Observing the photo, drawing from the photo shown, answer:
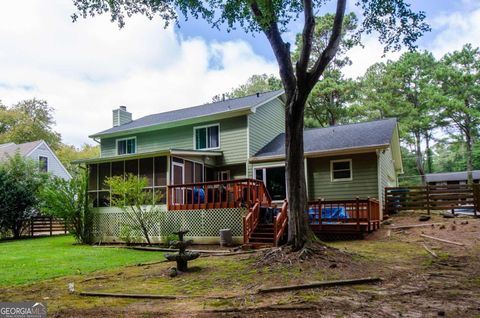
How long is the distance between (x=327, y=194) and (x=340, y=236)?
11.3ft

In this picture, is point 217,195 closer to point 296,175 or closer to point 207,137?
point 207,137

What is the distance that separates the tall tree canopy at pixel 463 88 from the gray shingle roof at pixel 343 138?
1436 centimetres

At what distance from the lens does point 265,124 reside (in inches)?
703

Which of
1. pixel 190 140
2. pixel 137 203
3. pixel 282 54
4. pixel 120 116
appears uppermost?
pixel 120 116

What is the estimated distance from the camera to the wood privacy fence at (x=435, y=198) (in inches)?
558

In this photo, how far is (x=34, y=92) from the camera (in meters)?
42.8

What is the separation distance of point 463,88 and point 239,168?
2194 cm

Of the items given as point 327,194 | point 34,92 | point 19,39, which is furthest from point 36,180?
point 34,92

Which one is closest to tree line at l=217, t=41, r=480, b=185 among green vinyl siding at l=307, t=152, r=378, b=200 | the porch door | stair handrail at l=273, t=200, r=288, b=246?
green vinyl siding at l=307, t=152, r=378, b=200

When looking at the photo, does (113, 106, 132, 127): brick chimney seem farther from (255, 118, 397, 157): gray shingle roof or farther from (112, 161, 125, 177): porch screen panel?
(255, 118, 397, 157): gray shingle roof

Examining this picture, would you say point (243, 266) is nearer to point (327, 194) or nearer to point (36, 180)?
point (327, 194)

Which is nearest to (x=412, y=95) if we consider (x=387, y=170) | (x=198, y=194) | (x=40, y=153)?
(x=387, y=170)

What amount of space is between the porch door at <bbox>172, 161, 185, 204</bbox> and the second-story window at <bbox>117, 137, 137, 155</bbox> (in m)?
5.96

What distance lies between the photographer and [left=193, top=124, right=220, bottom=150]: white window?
17.0 m
